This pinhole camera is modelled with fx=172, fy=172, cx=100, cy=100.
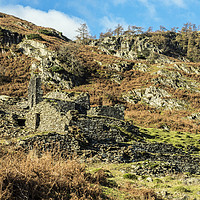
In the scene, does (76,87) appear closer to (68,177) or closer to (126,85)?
(126,85)

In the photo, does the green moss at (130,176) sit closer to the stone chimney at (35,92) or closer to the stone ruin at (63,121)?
the stone ruin at (63,121)

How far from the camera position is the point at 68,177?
5.82m

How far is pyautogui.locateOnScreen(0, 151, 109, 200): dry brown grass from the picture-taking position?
475 centimetres

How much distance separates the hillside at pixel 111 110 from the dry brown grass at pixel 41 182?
97cm

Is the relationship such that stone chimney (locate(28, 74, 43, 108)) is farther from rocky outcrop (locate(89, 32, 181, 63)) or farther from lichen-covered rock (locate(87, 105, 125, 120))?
rocky outcrop (locate(89, 32, 181, 63))

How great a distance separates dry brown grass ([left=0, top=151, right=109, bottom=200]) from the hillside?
0.97m

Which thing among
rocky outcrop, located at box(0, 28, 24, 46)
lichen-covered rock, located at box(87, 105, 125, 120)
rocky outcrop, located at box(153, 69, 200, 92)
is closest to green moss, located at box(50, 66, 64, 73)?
rocky outcrop, located at box(0, 28, 24, 46)

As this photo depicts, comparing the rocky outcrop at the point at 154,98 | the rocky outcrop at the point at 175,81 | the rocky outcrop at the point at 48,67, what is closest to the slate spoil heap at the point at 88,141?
the rocky outcrop at the point at 154,98

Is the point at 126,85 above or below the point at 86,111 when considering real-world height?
above

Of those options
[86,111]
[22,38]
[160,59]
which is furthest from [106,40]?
[86,111]

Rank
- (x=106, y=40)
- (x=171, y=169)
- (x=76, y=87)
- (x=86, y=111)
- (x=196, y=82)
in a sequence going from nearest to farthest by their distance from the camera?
(x=171, y=169) → (x=86, y=111) → (x=76, y=87) → (x=196, y=82) → (x=106, y=40)

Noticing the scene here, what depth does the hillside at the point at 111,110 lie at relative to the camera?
12.4m

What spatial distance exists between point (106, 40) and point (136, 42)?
2315 centimetres

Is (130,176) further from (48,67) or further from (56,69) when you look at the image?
(48,67)
